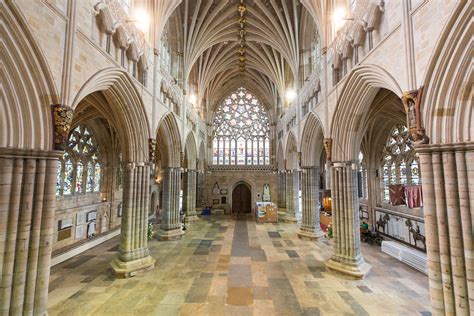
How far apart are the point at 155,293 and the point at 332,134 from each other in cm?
834

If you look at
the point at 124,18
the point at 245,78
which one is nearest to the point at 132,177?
the point at 124,18

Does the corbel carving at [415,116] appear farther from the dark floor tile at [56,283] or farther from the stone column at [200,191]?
the stone column at [200,191]

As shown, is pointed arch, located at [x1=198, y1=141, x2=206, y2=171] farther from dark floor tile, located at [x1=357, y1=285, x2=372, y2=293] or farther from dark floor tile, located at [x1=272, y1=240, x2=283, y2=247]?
dark floor tile, located at [x1=357, y1=285, x2=372, y2=293]

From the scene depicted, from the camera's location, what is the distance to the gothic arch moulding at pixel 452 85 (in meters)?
4.03

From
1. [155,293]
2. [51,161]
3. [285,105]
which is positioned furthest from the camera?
[285,105]

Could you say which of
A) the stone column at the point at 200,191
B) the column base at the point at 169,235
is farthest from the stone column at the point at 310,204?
the stone column at the point at 200,191

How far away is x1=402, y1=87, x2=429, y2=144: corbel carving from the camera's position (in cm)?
473

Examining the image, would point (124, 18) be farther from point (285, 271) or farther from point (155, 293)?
point (285, 271)

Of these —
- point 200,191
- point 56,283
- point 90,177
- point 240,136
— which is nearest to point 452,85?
point 56,283

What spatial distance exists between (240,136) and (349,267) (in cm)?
1918

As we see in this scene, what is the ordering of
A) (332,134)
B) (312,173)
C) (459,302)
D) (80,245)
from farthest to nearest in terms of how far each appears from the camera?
(312,173), (80,245), (332,134), (459,302)

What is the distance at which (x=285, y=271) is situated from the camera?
822 cm

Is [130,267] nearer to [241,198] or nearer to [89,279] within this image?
[89,279]

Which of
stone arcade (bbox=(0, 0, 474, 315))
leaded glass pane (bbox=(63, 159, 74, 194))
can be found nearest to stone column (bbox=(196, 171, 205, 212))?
stone arcade (bbox=(0, 0, 474, 315))
